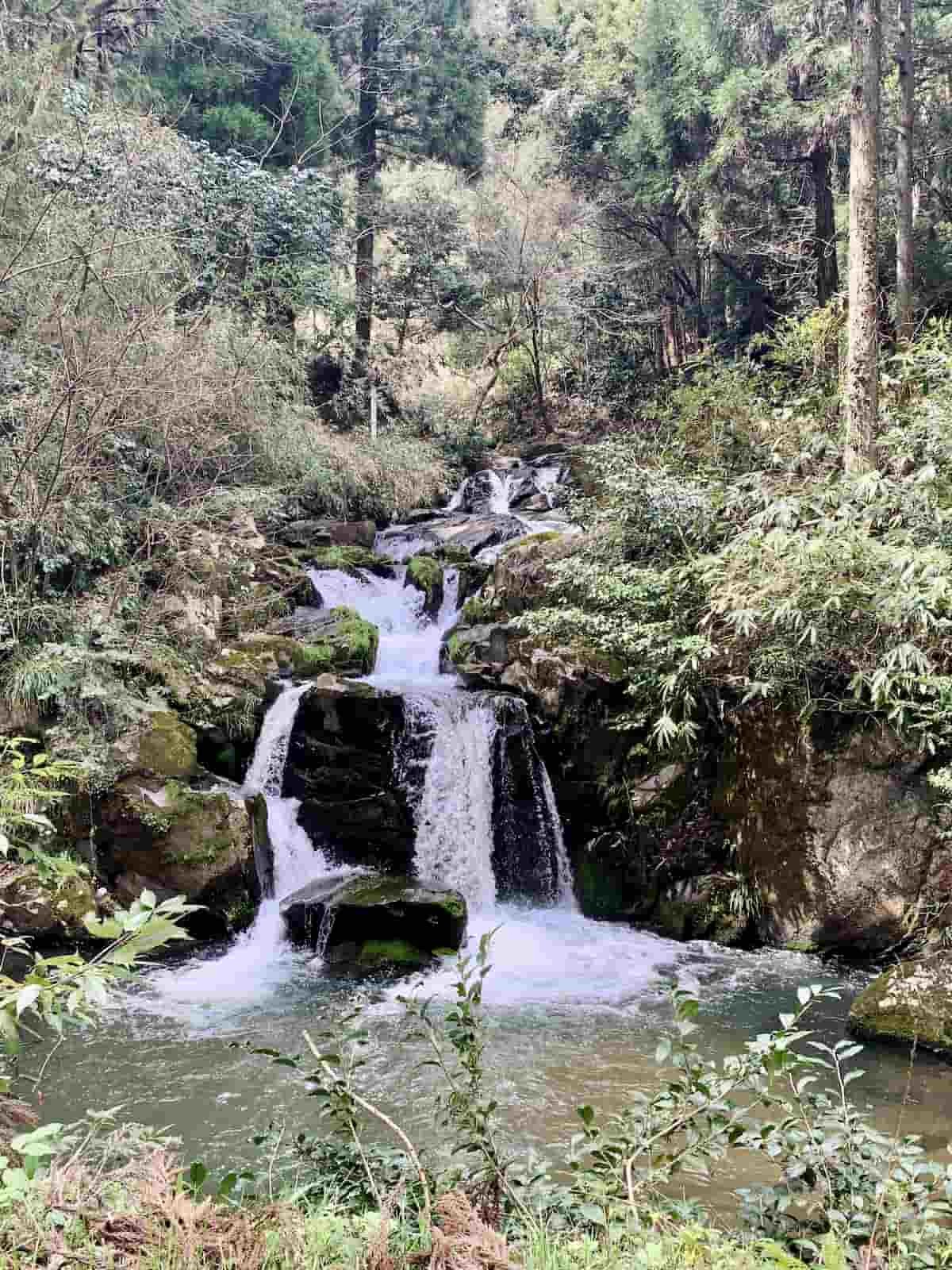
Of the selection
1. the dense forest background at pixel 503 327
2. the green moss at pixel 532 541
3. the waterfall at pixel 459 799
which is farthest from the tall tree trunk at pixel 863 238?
the waterfall at pixel 459 799

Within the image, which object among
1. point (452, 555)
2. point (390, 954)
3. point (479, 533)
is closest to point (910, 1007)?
point (390, 954)

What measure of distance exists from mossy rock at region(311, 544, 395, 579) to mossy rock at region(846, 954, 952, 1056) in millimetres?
8992

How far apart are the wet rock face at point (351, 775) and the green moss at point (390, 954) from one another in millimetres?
1651

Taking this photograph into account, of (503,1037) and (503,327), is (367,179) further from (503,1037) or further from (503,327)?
(503,1037)

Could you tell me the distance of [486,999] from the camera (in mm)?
6941

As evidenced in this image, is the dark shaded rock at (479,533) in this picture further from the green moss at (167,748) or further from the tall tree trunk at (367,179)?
the green moss at (167,748)

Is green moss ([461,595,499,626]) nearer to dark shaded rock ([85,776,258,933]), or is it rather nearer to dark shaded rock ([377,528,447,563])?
dark shaded rock ([377,528,447,563])

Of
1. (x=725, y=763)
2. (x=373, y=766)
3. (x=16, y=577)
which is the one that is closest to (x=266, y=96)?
(x=16, y=577)

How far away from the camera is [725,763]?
8.30 metres

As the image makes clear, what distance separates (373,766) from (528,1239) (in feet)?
22.9

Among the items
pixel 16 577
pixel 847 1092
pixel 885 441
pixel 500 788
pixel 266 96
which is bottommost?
pixel 847 1092

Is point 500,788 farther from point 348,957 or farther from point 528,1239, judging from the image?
point 528,1239

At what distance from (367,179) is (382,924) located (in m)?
16.8

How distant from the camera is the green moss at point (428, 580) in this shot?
1258 centimetres
